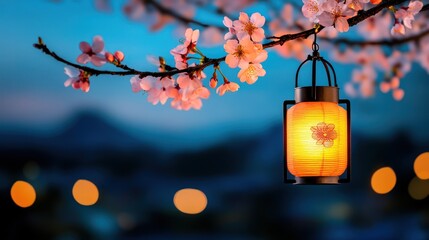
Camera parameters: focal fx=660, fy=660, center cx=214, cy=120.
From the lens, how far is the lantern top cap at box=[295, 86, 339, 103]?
1.98m

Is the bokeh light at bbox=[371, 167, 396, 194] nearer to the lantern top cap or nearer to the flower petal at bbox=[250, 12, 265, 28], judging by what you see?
the lantern top cap

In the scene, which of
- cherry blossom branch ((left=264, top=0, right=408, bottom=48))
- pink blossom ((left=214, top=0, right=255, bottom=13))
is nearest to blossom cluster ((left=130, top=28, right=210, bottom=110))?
cherry blossom branch ((left=264, top=0, right=408, bottom=48))

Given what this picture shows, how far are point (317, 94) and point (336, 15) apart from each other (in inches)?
9.4

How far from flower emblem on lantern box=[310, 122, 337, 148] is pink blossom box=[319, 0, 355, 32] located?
11.2 inches

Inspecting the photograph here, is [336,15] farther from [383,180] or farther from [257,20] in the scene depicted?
[383,180]

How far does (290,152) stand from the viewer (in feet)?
6.60

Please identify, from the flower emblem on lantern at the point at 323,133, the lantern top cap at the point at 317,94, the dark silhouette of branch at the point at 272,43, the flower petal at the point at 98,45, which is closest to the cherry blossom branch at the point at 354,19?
the dark silhouette of branch at the point at 272,43

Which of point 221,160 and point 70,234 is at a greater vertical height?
point 221,160

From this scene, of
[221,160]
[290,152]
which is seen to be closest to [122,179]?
[221,160]

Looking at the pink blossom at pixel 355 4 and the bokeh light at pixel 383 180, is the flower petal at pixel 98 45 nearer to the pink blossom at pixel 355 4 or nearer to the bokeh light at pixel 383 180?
the pink blossom at pixel 355 4

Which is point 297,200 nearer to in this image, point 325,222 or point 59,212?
point 325,222

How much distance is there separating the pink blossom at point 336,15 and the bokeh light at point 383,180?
4641 mm

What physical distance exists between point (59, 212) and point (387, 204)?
3224 millimetres

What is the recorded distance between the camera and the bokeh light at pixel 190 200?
6492 mm
